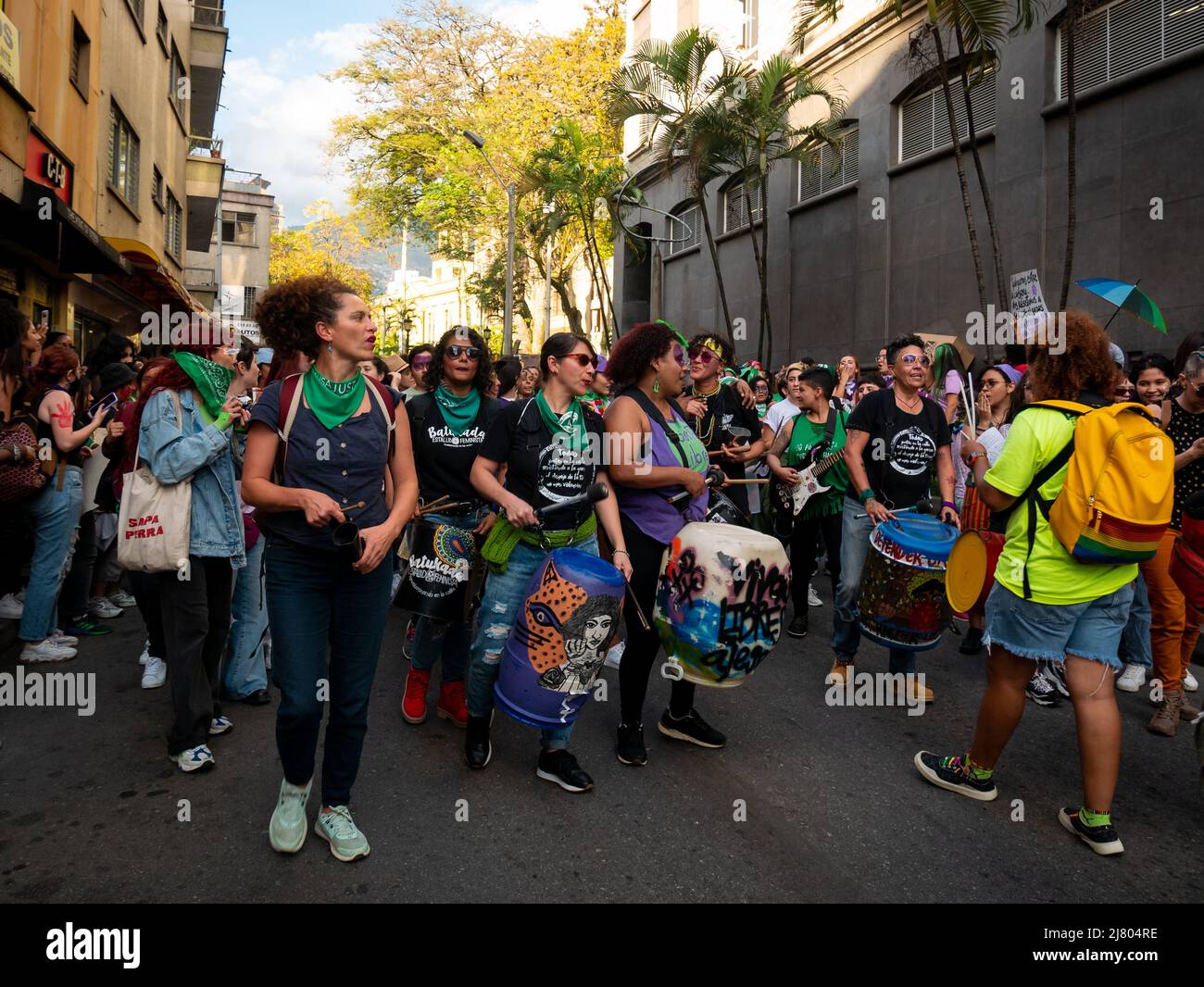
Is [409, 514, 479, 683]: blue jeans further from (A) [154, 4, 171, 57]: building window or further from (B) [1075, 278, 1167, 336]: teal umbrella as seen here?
(A) [154, 4, 171, 57]: building window

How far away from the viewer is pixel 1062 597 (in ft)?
11.2

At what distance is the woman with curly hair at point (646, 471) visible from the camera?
13.3 feet

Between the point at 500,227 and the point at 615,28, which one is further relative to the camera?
the point at 500,227

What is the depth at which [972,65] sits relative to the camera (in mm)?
12195

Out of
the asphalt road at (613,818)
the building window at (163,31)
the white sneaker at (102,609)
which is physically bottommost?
the asphalt road at (613,818)

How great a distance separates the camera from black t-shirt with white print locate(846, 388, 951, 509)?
518 cm

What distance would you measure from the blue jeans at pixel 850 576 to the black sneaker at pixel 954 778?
1202mm

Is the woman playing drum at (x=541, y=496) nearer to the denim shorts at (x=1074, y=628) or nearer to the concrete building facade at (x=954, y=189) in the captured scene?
the denim shorts at (x=1074, y=628)

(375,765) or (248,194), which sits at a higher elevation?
(248,194)

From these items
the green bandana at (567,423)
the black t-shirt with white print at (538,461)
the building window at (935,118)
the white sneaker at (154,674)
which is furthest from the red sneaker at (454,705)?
the building window at (935,118)

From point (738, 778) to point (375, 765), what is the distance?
166 cm

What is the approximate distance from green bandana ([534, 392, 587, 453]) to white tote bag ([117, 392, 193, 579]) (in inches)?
64.8
